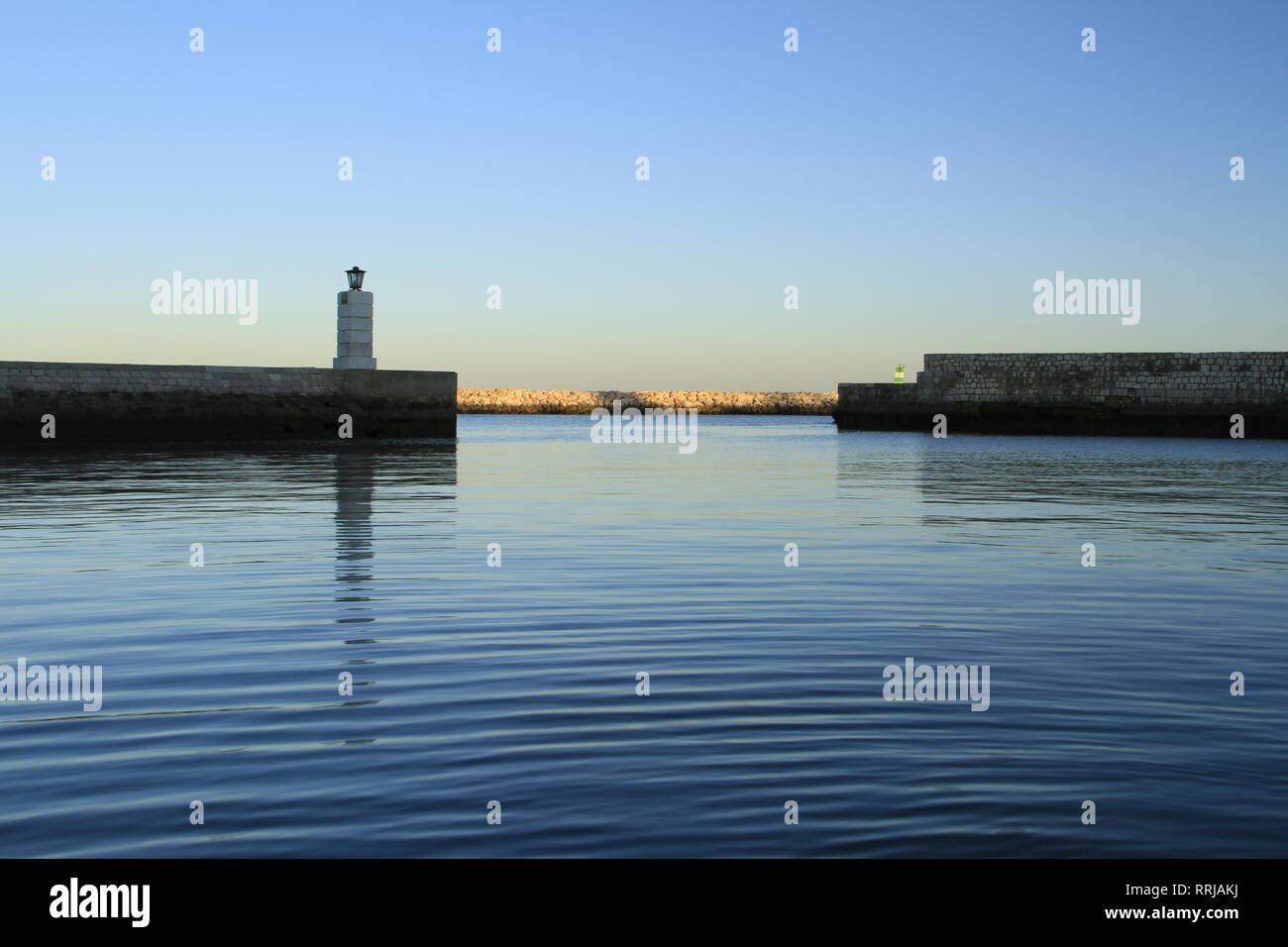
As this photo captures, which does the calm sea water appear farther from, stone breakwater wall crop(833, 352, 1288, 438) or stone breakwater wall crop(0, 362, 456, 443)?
stone breakwater wall crop(833, 352, 1288, 438)

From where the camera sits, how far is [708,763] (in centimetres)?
444

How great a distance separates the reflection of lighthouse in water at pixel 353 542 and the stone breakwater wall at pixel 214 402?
10.6 metres

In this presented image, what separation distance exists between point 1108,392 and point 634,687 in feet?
157

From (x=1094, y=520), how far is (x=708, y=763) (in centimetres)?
1068

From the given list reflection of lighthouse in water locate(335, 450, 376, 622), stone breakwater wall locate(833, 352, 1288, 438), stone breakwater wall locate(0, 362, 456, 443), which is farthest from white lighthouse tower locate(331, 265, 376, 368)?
stone breakwater wall locate(833, 352, 1288, 438)

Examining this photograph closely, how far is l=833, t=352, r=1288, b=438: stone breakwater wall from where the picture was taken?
4741 centimetres

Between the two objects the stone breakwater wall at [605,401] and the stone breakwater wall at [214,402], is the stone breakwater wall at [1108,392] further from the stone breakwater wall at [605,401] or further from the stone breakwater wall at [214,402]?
A: the stone breakwater wall at [605,401]

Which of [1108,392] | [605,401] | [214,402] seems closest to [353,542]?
[214,402]

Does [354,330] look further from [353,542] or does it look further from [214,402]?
[353,542]

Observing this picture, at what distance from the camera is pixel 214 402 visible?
3262cm

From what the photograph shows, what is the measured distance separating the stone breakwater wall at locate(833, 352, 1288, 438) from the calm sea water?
3733 cm

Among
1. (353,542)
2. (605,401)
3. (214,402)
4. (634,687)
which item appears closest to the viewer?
(634,687)
